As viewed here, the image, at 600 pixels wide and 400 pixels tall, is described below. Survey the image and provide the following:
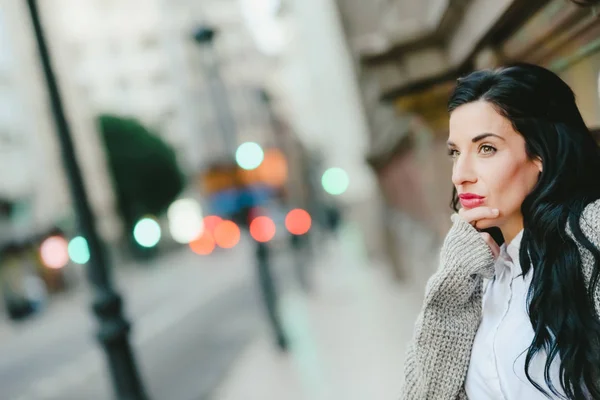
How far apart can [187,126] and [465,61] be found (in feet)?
172

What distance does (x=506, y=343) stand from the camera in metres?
1.39

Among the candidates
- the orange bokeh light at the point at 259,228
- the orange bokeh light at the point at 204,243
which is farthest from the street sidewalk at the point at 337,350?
the orange bokeh light at the point at 204,243

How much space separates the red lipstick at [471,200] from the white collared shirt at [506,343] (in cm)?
12

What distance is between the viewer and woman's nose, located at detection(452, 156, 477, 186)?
1428 millimetres

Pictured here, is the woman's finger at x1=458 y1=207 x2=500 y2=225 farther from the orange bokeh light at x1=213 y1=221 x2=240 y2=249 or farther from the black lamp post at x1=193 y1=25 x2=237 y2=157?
the orange bokeh light at x1=213 y1=221 x2=240 y2=249

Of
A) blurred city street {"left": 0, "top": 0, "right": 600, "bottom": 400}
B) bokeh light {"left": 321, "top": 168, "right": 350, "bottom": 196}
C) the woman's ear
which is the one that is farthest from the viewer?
bokeh light {"left": 321, "top": 168, "right": 350, "bottom": 196}

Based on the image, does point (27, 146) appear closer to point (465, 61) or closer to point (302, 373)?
point (302, 373)

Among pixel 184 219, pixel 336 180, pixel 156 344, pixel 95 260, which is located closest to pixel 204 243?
pixel 336 180

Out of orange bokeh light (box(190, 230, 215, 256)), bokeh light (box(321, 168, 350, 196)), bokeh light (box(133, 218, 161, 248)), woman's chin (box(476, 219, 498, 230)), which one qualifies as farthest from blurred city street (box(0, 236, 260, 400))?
orange bokeh light (box(190, 230, 215, 256))

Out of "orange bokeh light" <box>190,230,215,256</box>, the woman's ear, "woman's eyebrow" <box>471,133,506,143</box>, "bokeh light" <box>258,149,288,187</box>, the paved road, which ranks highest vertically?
"bokeh light" <box>258,149,288,187</box>

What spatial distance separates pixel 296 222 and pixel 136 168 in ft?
73.3

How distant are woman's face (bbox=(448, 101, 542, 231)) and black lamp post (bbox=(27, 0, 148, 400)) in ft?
10.4

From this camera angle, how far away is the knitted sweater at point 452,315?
4.82 ft

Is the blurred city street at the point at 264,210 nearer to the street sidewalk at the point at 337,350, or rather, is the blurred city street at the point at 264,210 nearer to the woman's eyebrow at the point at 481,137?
the street sidewalk at the point at 337,350
